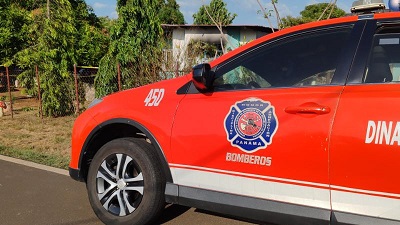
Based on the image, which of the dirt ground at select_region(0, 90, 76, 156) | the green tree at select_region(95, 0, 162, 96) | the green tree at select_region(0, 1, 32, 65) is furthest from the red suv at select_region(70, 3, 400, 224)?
the green tree at select_region(0, 1, 32, 65)

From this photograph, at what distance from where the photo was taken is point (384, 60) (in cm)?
281

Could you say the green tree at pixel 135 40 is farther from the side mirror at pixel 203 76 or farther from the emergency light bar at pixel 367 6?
the emergency light bar at pixel 367 6

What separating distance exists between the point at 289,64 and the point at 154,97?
3.99 ft

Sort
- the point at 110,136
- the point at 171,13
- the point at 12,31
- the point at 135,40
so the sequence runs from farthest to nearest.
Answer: the point at 171,13
the point at 12,31
the point at 135,40
the point at 110,136

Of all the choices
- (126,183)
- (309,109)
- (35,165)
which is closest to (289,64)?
(309,109)

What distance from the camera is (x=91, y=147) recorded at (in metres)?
4.01

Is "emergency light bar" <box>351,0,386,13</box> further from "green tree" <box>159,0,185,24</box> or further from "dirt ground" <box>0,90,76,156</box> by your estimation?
"green tree" <box>159,0,185,24</box>

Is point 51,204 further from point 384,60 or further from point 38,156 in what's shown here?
point 384,60

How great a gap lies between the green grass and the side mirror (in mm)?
3678

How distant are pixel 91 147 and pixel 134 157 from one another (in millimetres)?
711

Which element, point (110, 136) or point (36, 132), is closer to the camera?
point (110, 136)

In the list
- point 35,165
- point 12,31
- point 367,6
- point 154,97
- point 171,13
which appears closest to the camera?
point 367,6

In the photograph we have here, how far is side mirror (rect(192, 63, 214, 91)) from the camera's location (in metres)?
3.21

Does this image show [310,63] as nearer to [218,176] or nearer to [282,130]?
[282,130]
